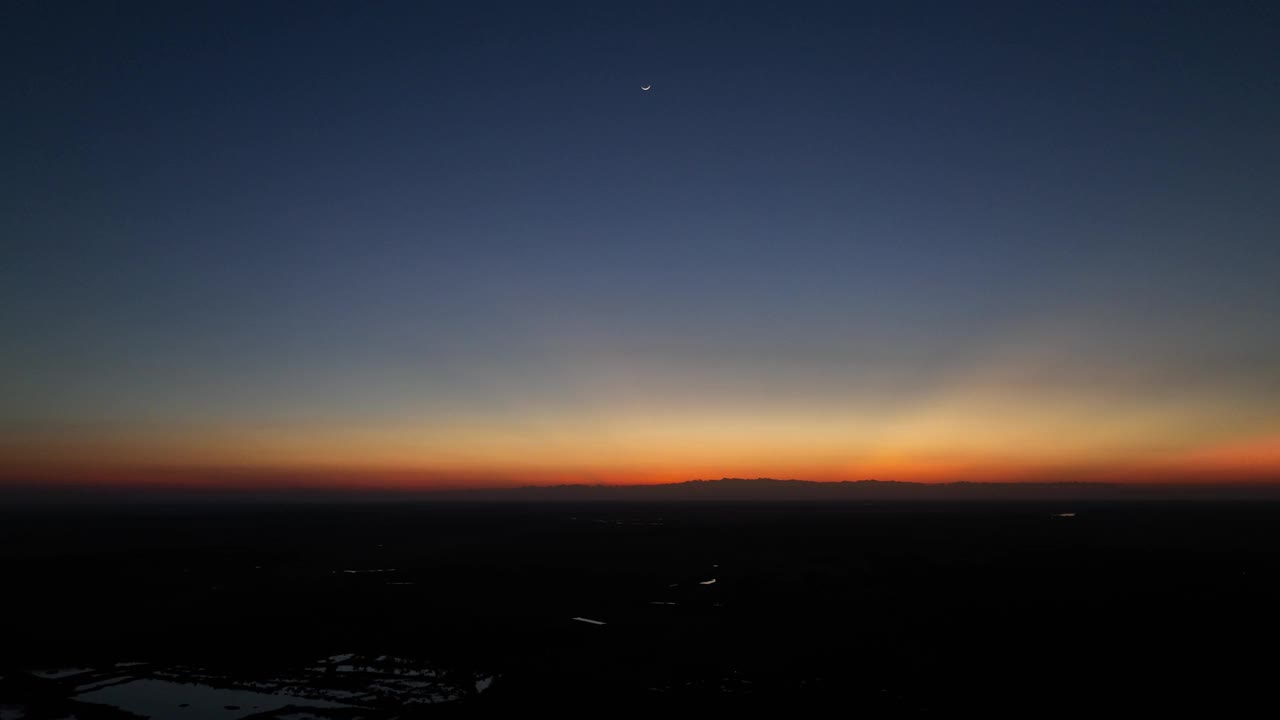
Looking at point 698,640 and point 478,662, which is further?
point 698,640

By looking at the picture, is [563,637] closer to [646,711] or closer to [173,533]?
[646,711]

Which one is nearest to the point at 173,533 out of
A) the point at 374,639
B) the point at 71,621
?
the point at 71,621

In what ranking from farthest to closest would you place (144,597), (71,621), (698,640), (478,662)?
(144,597), (71,621), (698,640), (478,662)

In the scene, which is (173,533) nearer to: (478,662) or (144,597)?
(144,597)

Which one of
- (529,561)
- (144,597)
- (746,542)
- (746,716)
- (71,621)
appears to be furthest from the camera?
(746,542)

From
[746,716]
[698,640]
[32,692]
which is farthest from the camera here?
[698,640]

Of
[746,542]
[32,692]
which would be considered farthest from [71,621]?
[746,542]
